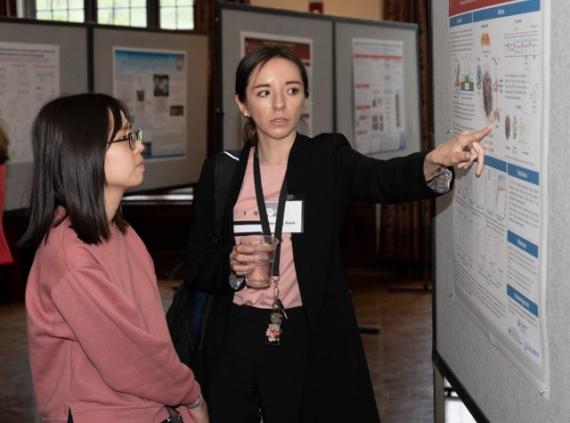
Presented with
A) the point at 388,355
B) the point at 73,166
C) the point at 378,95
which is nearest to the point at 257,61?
the point at 73,166

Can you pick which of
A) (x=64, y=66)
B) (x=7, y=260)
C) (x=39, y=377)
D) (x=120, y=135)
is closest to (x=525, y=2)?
(x=120, y=135)

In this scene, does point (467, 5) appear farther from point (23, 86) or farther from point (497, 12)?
point (23, 86)

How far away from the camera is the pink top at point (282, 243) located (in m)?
2.84

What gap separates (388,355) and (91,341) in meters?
4.10

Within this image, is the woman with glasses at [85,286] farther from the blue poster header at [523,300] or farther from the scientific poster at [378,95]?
the scientific poster at [378,95]

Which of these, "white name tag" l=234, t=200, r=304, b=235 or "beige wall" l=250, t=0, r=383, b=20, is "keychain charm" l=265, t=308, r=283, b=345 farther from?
"beige wall" l=250, t=0, r=383, b=20

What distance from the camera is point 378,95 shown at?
7.26 m

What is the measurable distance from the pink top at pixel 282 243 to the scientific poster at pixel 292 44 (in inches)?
112

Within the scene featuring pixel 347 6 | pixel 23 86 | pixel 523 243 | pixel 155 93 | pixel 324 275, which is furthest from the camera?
pixel 347 6

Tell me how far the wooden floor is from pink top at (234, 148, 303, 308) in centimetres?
219

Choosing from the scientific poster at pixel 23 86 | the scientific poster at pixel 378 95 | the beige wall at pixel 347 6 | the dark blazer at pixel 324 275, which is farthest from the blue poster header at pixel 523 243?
the beige wall at pixel 347 6

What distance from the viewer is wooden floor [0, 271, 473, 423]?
199 inches

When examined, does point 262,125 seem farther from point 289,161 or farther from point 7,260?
point 7,260

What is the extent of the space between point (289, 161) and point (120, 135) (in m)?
0.74
